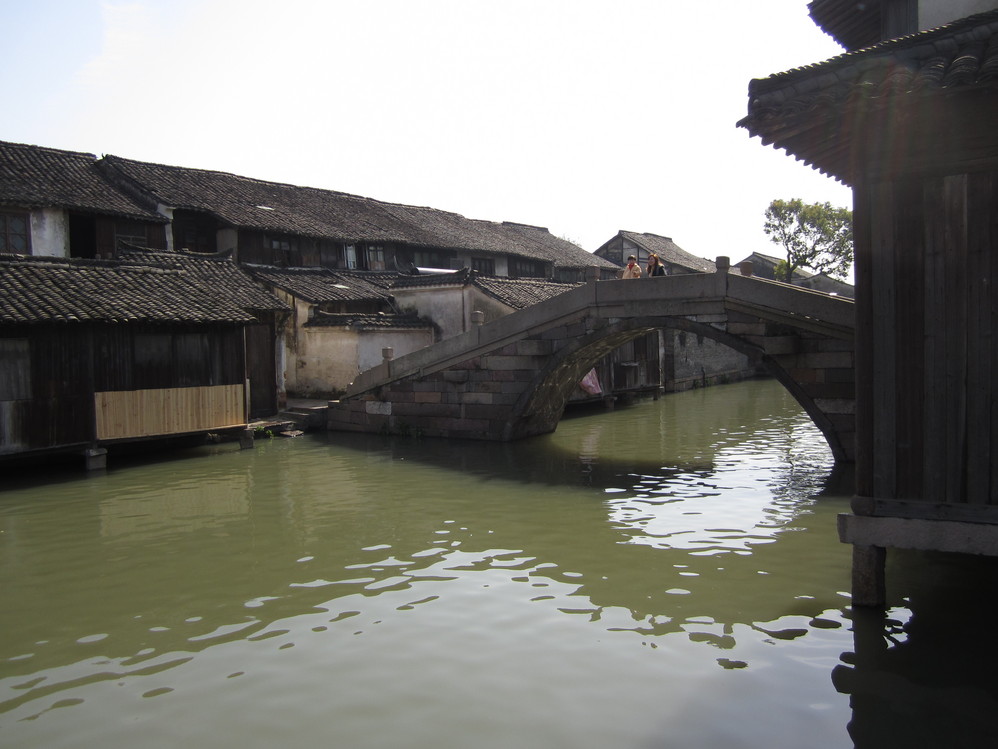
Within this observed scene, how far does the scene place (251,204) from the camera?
71.0 feet

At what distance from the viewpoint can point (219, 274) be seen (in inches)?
612

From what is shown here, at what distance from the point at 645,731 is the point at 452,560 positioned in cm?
344

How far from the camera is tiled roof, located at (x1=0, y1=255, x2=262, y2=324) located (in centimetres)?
1152

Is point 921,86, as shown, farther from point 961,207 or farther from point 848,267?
point 848,267

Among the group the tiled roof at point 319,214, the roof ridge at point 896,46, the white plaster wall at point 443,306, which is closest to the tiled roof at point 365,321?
the white plaster wall at point 443,306

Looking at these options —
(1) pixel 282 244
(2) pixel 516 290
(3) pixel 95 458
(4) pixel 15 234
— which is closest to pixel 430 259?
(1) pixel 282 244

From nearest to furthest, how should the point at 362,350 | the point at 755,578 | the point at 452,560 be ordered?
the point at 755,578, the point at 452,560, the point at 362,350

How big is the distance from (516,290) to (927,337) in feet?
50.6

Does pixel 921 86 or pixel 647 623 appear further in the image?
pixel 647 623

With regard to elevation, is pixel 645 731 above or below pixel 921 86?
below

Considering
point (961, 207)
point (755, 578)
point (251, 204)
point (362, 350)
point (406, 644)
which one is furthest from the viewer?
point (251, 204)

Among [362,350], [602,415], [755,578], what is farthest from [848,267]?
[755,578]

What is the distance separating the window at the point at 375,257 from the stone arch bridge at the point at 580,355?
8229mm

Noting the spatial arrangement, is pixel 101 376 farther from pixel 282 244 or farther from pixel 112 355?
pixel 282 244
